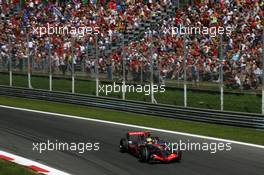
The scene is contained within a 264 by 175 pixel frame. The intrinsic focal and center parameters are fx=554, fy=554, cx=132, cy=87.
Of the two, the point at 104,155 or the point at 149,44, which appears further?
the point at 149,44

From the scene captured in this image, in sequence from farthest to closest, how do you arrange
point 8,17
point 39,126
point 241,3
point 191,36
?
point 8,17 → point 241,3 → point 191,36 → point 39,126

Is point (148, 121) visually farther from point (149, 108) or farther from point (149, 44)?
point (149, 44)

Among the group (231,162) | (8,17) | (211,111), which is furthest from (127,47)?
(8,17)

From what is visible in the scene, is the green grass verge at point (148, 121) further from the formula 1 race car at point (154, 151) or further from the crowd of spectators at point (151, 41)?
the formula 1 race car at point (154, 151)

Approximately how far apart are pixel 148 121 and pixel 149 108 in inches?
58.2

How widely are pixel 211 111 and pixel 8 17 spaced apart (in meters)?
17.8

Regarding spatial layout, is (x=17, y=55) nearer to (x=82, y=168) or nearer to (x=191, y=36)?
(x=191, y=36)

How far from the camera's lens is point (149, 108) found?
810 inches

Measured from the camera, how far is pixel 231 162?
1209 centimetres

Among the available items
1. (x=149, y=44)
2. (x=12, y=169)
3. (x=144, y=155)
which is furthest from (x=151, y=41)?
(x=12, y=169)

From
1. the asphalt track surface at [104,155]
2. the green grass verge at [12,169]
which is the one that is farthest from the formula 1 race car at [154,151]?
the green grass verge at [12,169]

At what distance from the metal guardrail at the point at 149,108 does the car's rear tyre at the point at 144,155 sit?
601 cm

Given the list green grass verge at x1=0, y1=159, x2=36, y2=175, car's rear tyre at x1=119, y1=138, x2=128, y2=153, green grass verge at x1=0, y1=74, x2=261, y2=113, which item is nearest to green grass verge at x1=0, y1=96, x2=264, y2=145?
green grass verge at x1=0, y1=74, x2=261, y2=113

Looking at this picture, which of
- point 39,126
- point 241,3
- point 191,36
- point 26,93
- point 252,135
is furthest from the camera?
point 26,93
